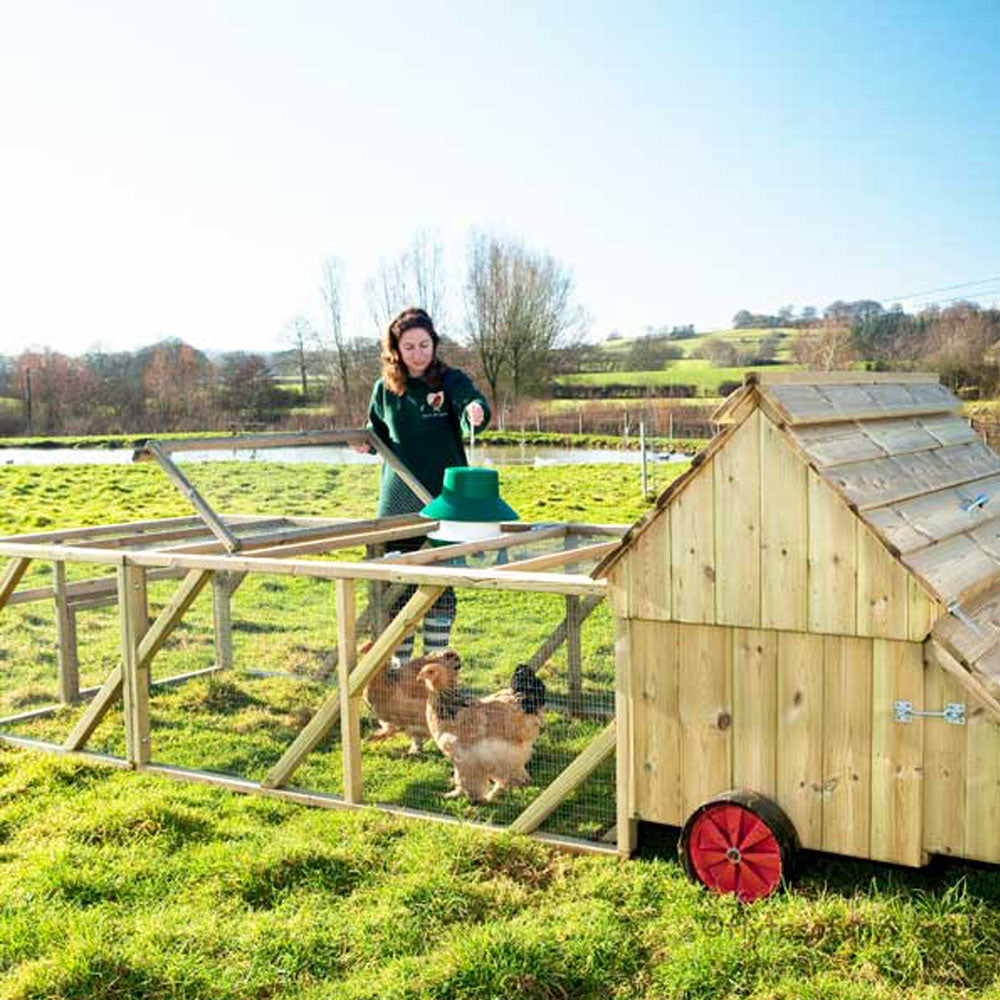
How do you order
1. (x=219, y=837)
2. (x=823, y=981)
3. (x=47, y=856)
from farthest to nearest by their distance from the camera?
1. (x=219, y=837)
2. (x=47, y=856)
3. (x=823, y=981)

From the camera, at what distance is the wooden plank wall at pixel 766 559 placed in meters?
3.35

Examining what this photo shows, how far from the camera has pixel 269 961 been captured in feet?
10.9

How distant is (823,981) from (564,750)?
6.74 feet

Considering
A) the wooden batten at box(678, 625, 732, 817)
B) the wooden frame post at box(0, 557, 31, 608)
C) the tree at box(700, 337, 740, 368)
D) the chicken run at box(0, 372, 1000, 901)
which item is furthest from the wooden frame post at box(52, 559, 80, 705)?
the tree at box(700, 337, 740, 368)

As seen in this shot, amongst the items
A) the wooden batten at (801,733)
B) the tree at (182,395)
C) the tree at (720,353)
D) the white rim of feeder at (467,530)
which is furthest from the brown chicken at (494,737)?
the tree at (720,353)

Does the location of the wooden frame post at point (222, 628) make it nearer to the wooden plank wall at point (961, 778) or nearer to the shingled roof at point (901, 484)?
the shingled roof at point (901, 484)

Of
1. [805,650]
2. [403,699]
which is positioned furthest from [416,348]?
[805,650]

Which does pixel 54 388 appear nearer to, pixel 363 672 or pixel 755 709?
pixel 363 672

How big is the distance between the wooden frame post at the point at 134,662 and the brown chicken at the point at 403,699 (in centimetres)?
104

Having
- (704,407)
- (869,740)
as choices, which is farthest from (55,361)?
(869,740)

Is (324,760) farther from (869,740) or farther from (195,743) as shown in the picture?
(869,740)

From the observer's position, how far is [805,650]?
3.53 metres

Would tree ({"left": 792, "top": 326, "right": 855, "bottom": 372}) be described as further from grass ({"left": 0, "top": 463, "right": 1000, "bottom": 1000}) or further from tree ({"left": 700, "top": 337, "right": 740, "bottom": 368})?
grass ({"left": 0, "top": 463, "right": 1000, "bottom": 1000})

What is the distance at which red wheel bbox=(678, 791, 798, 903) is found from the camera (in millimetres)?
3523
